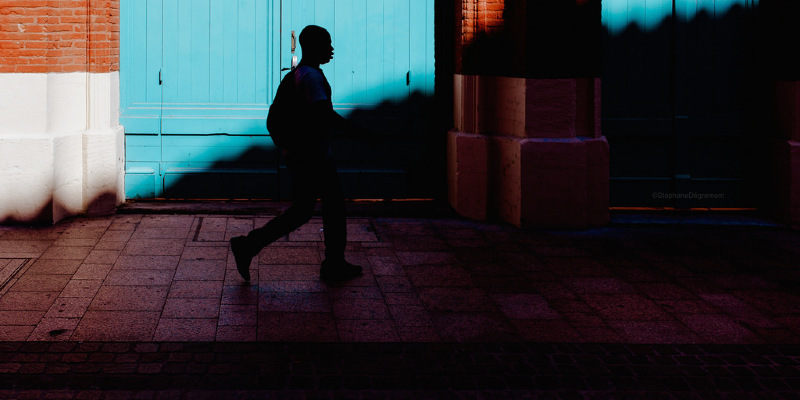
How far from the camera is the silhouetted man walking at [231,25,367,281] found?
6.12m

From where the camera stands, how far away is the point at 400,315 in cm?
579

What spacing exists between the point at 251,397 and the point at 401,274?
2631 millimetres

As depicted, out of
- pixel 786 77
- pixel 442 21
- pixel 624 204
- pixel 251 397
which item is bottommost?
pixel 251 397

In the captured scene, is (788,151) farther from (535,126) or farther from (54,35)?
(54,35)

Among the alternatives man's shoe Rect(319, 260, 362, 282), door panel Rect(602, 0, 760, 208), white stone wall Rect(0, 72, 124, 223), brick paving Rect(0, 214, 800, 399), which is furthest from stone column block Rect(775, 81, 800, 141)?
white stone wall Rect(0, 72, 124, 223)

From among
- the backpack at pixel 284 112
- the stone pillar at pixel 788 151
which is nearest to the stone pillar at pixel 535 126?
the stone pillar at pixel 788 151

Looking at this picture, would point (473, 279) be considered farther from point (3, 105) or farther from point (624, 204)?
point (3, 105)

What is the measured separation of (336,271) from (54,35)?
3.88 metres

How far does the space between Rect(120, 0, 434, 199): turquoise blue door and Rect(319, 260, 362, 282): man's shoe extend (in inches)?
118

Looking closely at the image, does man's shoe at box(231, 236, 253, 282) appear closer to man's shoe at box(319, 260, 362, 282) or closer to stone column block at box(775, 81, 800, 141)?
man's shoe at box(319, 260, 362, 282)

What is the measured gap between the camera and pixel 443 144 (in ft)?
31.9

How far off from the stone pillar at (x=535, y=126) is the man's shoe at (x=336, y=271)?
2471mm

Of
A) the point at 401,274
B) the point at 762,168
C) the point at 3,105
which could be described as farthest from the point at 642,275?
the point at 3,105

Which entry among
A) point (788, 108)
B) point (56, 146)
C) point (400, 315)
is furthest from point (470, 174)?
point (56, 146)
